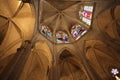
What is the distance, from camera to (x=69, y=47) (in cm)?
1362

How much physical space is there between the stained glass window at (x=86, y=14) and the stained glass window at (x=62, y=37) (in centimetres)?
166

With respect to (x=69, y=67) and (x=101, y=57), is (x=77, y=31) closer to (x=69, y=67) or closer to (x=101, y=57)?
(x=101, y=57)

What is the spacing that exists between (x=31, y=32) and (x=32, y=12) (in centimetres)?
113

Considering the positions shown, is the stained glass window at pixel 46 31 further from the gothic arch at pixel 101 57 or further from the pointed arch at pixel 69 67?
the gothic arch at pixel 101 57

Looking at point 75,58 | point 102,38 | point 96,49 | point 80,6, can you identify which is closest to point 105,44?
point 102,38

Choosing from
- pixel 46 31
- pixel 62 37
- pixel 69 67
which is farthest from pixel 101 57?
pixel 46 31

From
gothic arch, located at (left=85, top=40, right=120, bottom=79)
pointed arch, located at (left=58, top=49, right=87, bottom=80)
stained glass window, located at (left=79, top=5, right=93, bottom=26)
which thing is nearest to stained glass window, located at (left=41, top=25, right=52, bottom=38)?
pointed arch, located at (left=58, top=49, right=87, bottom=80)

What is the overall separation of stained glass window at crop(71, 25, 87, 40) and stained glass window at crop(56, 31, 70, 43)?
1.82 ft

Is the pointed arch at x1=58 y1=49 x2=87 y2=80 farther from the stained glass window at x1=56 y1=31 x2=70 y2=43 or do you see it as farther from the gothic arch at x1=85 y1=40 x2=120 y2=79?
the gothic arch at x1=85 y1=40 x2=120 y2=79

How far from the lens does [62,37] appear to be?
14.6m

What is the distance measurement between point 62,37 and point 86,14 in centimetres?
235

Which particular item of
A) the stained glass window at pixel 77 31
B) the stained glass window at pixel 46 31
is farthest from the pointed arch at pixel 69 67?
the stained glass window at pixel 46 31

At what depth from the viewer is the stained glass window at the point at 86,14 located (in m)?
13.3

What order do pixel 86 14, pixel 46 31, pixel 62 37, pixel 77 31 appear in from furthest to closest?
pixel 62 37 → pixel 46 31 → pixel 77 31 → pixel 86 14
